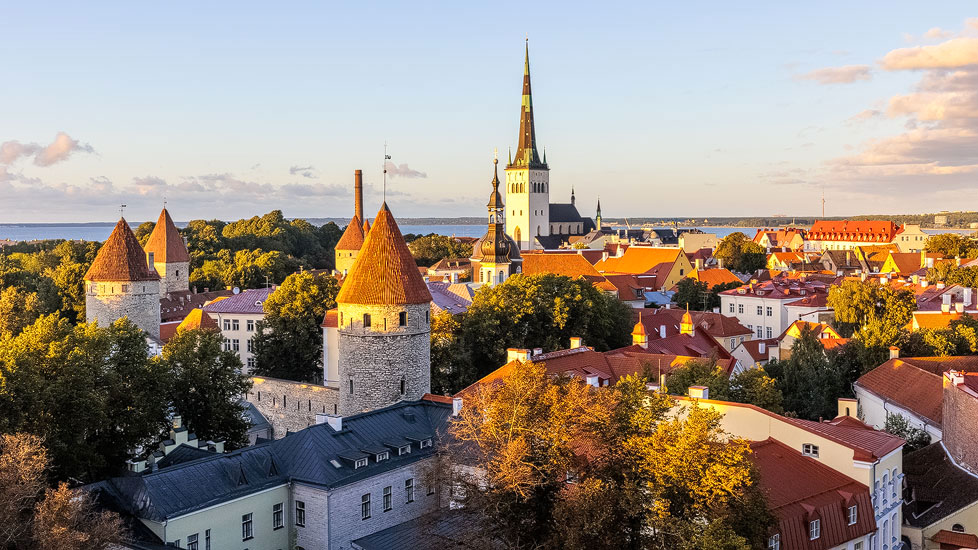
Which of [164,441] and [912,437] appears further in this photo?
[912,437]

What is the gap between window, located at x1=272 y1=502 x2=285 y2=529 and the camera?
77.7ft

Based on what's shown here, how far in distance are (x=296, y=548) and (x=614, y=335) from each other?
2804cm

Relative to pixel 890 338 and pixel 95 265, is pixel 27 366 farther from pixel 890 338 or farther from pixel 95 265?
pixel 890 338

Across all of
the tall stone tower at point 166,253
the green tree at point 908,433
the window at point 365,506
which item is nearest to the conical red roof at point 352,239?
the tall stone tower at point 166,253

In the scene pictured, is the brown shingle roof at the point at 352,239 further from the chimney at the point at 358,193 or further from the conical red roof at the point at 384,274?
the conical red roof at the point at 384,274

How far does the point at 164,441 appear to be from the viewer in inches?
1115

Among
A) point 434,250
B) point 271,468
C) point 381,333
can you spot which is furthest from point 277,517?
point 434,250

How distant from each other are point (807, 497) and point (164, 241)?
180 ft

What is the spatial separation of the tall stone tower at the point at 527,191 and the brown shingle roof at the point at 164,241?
216 ft

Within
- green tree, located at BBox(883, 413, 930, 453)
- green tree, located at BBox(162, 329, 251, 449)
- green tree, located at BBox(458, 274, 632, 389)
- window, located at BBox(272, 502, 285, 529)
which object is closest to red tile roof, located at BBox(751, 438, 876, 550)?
green tree, located at BBox(883, 413, 930, 453)

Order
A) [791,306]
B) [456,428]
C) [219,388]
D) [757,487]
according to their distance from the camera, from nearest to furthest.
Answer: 1. [757,487]
2. [456,428]
3. [219,388]
4. [791,306]

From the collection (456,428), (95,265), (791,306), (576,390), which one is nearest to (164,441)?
(456,428)

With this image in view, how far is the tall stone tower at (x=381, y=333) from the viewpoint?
103 ft

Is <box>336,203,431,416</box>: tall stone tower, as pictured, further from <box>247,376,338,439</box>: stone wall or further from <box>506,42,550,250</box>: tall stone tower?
<box>506,42,550,250</box>: tall stone tower
